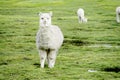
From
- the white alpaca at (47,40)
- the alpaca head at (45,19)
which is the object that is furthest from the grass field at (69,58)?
the alpaca head at (45,19)

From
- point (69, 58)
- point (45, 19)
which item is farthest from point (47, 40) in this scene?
point (69, 58)

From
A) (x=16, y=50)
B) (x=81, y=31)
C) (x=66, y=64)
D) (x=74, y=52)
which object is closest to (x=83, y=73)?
(x=66, y=64)

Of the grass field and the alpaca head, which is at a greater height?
the alpaca head

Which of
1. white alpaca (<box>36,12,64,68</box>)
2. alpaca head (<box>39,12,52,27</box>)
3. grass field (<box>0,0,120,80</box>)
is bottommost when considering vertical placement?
grass field (<box>0,0,120,80</box>)

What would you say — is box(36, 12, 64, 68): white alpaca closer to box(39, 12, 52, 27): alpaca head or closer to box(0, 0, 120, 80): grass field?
box(39, 12, 52, 27): alpaca head

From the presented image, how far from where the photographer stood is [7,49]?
2336 cm

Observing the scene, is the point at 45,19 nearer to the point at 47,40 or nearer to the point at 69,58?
the point at 47,40

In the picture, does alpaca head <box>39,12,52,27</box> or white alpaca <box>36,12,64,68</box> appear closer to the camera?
alpaca head <box>39,12,52,27</box>

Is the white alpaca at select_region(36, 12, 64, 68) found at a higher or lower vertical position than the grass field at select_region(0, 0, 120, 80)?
higher

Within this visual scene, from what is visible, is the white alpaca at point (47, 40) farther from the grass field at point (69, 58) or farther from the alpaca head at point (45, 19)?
the grass field at point (69, 58)

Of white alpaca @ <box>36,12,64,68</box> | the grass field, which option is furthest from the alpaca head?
the grass field

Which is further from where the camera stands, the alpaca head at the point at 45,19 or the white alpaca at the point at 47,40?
the white alpaca at the point at 47,40

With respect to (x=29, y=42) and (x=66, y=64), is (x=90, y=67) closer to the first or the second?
(x=66, y=64)

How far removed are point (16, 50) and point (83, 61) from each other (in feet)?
18.4
